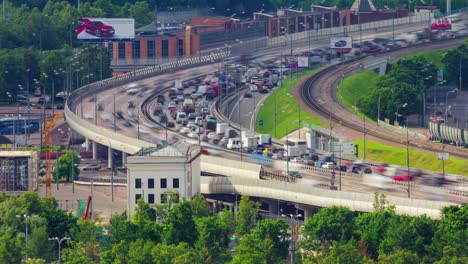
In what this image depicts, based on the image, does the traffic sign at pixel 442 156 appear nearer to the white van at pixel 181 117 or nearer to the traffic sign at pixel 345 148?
the traffic sign at pixel 345 148

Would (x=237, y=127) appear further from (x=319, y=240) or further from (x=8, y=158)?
(x=319, y=240)

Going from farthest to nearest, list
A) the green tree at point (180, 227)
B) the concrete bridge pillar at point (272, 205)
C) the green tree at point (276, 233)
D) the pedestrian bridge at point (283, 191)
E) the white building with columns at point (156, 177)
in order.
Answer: the concrete bridge pillar at point (272, 205) → the white building with columns at point (156, 177) → the pedestrian bridge at point (283, 191) → the green tree at point (180, 227) → the green tree at point (276, 233)

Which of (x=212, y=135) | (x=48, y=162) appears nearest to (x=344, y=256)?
(x=48, y=162)

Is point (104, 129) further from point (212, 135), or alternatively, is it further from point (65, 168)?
point (65, 168)

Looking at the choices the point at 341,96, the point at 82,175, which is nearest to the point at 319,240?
the point at 82,175

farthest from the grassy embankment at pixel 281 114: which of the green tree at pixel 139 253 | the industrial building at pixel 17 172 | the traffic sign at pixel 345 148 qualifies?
the green tree at pixel 139 253

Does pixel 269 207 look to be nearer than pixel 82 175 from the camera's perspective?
Yes
